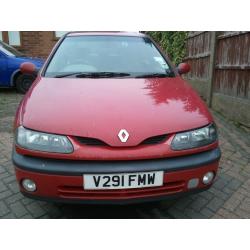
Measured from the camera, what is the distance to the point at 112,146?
74.6 inches

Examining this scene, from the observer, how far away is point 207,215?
2.39 metres

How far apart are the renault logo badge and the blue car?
5633mm

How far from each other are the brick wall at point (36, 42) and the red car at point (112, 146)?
9492mm

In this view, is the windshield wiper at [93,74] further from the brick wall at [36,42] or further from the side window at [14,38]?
the side window at [14,38]

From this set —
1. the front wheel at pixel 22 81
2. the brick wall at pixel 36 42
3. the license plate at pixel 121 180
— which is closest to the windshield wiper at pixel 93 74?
the license plate at pixel 121 180

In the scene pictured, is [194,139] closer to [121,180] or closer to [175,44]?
[121,180]

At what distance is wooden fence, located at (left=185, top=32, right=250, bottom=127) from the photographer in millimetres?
4684

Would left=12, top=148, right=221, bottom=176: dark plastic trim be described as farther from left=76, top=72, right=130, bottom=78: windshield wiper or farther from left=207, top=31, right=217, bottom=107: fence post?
left=207, top=31, right=217, bottom=107: fence post

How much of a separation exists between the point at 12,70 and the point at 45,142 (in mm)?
5900

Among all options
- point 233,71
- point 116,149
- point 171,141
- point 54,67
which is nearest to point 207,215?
point 171,141

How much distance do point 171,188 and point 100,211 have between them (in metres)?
0.70

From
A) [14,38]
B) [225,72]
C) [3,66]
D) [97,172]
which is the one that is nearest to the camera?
[97,172]

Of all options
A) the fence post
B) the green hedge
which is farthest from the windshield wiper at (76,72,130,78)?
the green hedge

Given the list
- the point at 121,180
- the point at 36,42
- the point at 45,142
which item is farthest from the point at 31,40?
the point at 121,180
